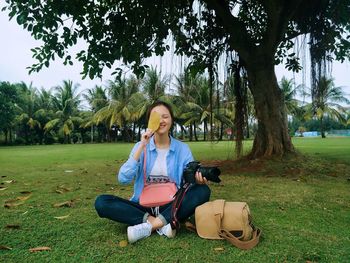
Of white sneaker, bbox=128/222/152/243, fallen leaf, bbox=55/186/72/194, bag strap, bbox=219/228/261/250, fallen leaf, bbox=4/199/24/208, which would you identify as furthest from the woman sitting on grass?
fallen leaf, bbox=55/186/72/194

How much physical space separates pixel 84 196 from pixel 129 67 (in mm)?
3147

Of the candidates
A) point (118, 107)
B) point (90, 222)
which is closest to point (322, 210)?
point (90, 222)

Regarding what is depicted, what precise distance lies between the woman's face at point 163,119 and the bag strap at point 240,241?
34.8 inches

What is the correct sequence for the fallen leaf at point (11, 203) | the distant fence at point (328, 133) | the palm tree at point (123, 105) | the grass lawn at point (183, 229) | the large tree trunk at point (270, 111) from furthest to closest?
the distant fence at point (328, 133)
the palm tree at point (123, 105)
the large tree trunk at point (270, 111)
the fallen leaf at point (11, 203)
the grass lawn at point (183, 229)

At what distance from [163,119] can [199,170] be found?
1.69 feet

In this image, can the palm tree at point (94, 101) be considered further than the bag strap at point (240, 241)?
Yes

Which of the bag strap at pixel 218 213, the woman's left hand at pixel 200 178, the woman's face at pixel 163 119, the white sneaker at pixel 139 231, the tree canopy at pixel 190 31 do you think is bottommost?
the white sneaker at pixel 139 231

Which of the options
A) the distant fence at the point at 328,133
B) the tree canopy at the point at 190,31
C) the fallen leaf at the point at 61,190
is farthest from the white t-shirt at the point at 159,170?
the distant fence at the point at 328,133

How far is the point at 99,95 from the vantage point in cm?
3469

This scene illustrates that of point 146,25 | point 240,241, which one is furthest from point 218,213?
point 146,25

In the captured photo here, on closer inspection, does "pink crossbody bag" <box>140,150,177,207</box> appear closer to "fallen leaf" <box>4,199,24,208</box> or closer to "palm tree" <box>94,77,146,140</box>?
"fallen leaf" <box>4,199,24,208</box>

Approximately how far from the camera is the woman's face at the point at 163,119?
2.76 m

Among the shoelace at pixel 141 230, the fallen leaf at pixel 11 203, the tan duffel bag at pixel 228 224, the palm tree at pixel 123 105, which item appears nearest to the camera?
the tan duffel bag at pixel 228 224

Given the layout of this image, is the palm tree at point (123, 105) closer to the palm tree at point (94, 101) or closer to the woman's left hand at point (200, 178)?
the palm tree at point (94, 101)
